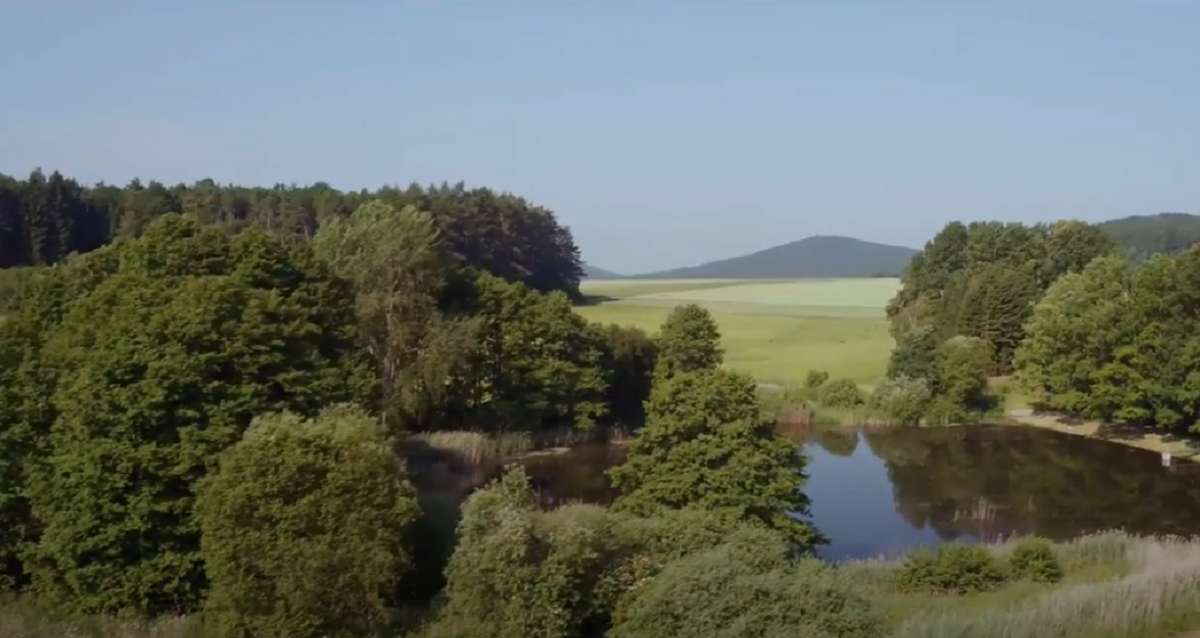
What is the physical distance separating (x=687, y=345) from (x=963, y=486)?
15.2 metres

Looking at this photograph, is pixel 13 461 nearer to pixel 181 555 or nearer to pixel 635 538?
pixel 181 555

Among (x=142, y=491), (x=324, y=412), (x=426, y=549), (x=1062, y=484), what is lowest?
(x=1062, y=484)

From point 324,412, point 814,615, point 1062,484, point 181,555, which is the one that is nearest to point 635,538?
point 814,615

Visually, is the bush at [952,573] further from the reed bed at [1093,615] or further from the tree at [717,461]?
the reed bed at [1093,615]

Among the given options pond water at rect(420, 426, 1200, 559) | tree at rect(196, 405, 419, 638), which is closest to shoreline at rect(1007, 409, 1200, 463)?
pond water at rect(420, 426, 1200, 559)

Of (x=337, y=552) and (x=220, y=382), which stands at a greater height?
(x=220, y=382)

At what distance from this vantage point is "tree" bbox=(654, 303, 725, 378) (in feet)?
169

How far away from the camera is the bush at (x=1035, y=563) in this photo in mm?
22109

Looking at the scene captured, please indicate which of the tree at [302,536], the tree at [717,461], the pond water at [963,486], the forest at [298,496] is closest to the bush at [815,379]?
the pond water at [963,486]

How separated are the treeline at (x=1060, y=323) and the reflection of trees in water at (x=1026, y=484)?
2.54 meters

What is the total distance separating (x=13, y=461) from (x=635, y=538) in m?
12.6

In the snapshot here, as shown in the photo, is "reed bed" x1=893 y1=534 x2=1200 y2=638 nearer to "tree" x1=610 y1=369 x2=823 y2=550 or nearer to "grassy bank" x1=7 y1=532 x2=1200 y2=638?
"grassy bank" x1=7 y1=532 x2=1200 y2=638

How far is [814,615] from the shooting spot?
48.7 feet

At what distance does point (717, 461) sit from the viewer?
77.2 ft
